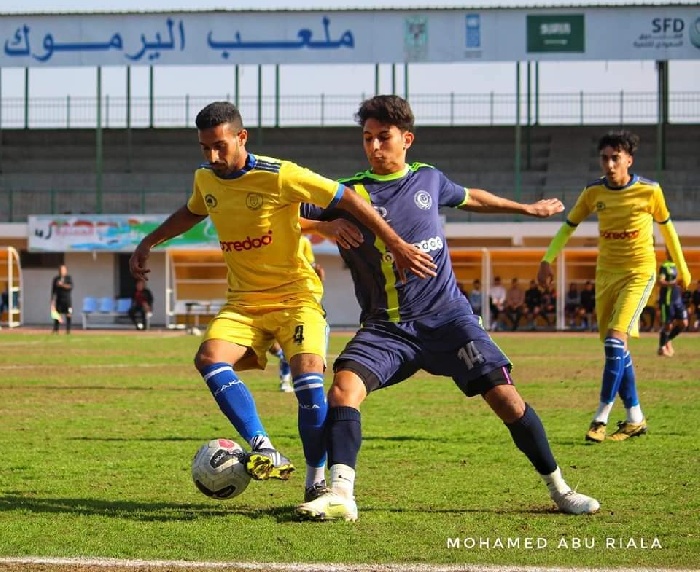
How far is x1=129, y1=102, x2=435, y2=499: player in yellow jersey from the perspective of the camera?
7281 mm

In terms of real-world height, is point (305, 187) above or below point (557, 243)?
above

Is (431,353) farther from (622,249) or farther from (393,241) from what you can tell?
(622,249)

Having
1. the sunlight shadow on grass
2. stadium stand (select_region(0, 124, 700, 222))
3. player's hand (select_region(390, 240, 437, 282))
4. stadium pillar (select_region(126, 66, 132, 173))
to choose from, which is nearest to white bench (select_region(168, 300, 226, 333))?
stadium stand (select_region(0, 124, 700, 222))

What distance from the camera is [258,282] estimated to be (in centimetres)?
773

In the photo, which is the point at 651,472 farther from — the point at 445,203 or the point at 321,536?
the point at 321,536

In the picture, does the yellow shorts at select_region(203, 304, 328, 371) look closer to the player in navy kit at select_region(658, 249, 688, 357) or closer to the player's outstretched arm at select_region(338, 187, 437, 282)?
the player's outstretched arm at select_region(338, 187, 437, 282)

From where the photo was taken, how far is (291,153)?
Result: 4969 centimetres

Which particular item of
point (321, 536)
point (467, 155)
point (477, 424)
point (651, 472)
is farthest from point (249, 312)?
point (467, 155)

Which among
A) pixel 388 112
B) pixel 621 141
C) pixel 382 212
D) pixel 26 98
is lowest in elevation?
pixel 382 212

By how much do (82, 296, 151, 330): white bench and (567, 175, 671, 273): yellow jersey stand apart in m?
32.4

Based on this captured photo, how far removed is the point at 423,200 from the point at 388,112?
0.50 meters

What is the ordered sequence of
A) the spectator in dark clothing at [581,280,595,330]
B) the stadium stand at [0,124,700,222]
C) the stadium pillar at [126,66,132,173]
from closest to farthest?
1. the spectator in dark clothing at [581,280,595,330]
2. the stadium stand at [0,124,700,222]
3. the stadium pillar at [126,66,132,173]

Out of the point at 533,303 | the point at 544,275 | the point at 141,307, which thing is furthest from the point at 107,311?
the point at 544,275

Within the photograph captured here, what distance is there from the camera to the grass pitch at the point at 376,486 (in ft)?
19.9
